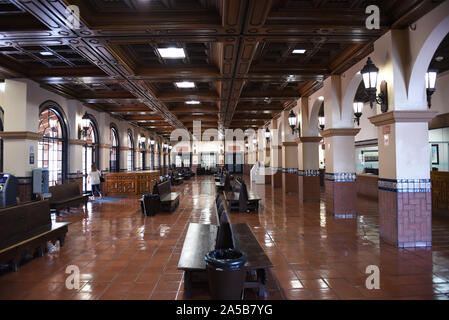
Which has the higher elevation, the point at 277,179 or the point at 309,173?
the point at 309,173

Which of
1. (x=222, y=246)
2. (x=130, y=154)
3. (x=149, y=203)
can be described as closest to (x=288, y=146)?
(x=149, y=203)

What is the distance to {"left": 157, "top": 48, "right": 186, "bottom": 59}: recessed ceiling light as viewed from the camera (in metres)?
6.29

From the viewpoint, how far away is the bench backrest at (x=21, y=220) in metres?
3.90

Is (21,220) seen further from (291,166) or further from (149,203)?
(291,166)

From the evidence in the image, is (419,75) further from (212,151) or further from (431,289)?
(212,151)

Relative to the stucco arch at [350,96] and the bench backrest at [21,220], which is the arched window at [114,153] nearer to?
the bench backrest at [21,220]

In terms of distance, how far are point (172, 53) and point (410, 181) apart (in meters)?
5.66

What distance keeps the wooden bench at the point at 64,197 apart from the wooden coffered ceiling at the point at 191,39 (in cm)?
313

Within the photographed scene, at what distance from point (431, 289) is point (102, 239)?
5217 millimetres

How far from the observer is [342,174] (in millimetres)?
7203

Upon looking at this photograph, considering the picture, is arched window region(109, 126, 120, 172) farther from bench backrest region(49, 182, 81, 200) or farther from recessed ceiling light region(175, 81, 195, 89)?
recessed ceiling light region(175, 81, 195, 89)

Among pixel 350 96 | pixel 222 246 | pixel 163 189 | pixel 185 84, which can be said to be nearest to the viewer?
pixel 222 246

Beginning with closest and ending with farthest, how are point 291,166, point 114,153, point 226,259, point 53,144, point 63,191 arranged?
1. point 226,259
2. point 63,191
3. point 53,144
4. point 291,166
5. point 114,153
